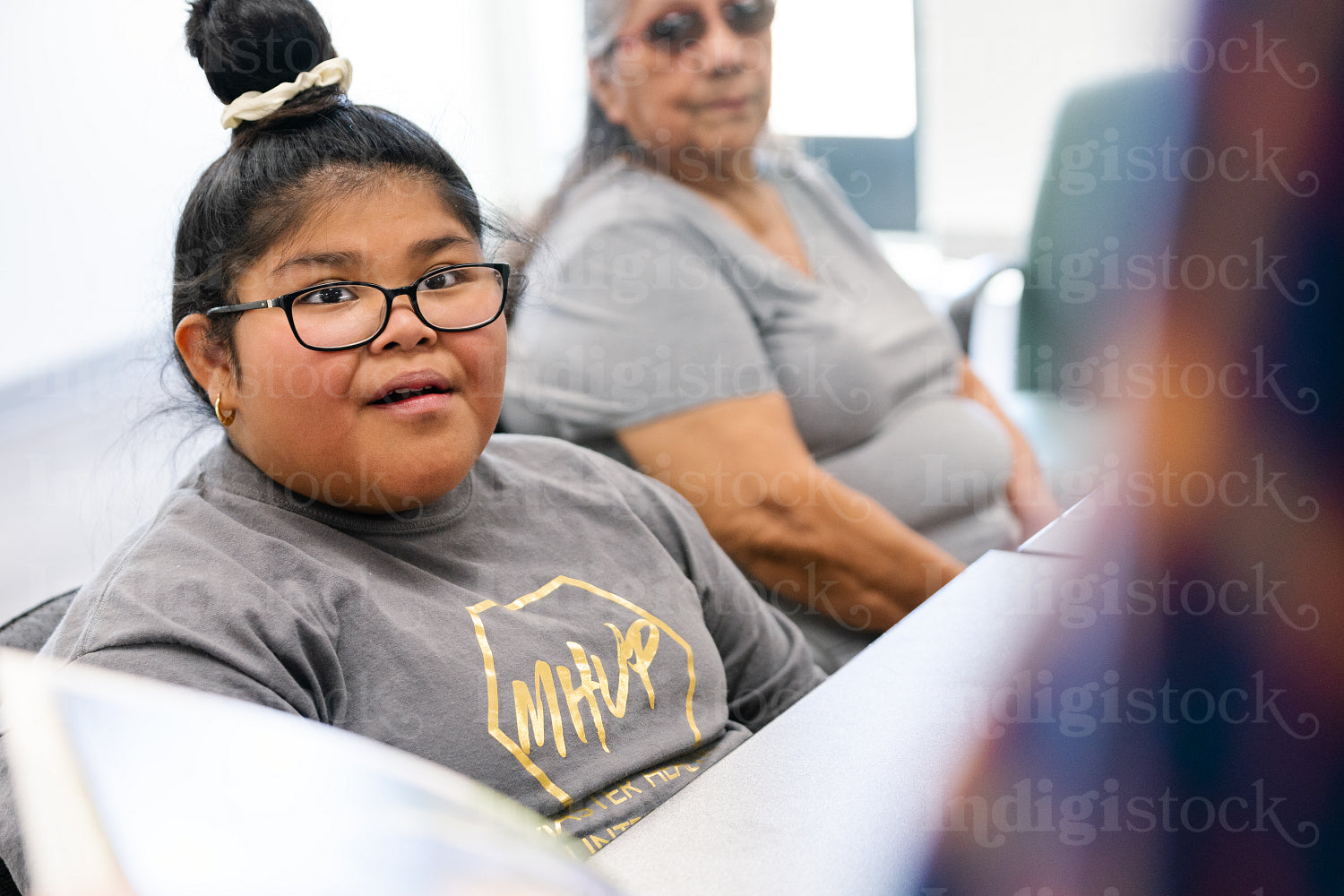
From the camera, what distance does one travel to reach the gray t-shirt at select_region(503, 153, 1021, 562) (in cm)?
143

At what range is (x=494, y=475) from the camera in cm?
99

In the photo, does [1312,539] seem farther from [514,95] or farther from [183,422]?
[514,95]

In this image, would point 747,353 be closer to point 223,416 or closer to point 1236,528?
point 223,416

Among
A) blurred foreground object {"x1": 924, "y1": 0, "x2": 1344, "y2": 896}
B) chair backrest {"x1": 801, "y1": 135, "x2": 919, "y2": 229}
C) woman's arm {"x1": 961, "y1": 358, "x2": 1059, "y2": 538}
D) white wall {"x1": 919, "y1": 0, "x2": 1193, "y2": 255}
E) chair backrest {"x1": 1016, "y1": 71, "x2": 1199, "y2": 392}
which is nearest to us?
blurred foreground object {"x1": 924, "y1": 0, "x2": 1344, "y2": 896}

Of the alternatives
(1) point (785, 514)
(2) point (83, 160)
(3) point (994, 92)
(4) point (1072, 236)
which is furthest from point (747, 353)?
(3) point (994, 92)

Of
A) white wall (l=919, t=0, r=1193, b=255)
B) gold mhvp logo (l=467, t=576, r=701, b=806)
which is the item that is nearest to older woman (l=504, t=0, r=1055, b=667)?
gold mhvp logo (l=467, t=576, r=701, b=806)

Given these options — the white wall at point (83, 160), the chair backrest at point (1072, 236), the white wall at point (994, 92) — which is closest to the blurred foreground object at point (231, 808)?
the chair backrest at point (1072, 236)

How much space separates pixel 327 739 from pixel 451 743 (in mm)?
531

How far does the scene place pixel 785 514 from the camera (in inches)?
57.9

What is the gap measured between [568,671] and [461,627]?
0.27ft

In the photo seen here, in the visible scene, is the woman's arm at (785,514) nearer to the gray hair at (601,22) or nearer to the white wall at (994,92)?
Answer: the gray hair at (601,22)

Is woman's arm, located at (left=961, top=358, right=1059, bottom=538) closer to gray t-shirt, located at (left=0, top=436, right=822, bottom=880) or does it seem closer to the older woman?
the older woman

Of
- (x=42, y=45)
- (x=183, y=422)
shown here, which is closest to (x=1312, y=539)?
(x=183, y=422)

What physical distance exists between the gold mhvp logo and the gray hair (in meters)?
0.93
